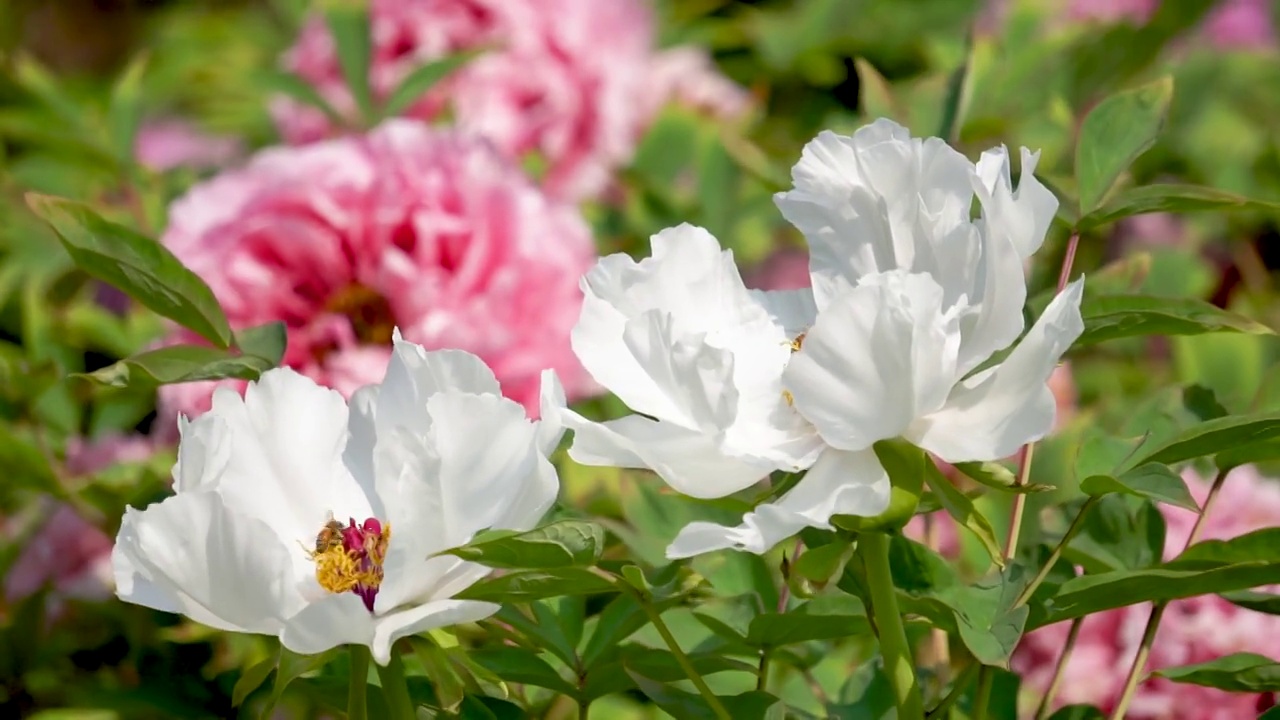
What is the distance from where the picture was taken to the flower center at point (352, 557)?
428 mm

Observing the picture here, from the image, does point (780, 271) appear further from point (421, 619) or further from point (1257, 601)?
point (421, 619)

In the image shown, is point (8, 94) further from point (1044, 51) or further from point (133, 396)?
point (1044, 51)

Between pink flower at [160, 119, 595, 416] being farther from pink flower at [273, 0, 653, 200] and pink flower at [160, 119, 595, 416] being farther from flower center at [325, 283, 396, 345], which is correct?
pink flower at [273, 0, 653, 200]

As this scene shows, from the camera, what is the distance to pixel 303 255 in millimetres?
826

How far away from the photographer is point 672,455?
1.30ft

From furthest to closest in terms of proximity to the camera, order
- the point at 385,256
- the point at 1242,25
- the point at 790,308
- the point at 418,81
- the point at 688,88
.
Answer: the point at 1242,25 < the point at 688,88 < the point at 418,81 < the point at 385,256 < the point at 790,308

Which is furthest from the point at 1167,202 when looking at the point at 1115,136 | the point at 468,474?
the point at 468,474

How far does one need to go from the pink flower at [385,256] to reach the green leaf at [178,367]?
0.93 ft

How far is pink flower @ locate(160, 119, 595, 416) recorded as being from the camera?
81 cm

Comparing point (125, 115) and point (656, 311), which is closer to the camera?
point (656, 311)

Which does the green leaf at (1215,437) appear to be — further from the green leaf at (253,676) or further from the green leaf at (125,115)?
the green leaf at (125,115)

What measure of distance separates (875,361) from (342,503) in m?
0.17

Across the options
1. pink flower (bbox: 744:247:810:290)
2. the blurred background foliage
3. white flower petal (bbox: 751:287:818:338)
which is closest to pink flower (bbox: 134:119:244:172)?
the blurred background foliage

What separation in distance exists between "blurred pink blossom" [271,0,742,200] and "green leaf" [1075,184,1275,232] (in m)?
0.64
